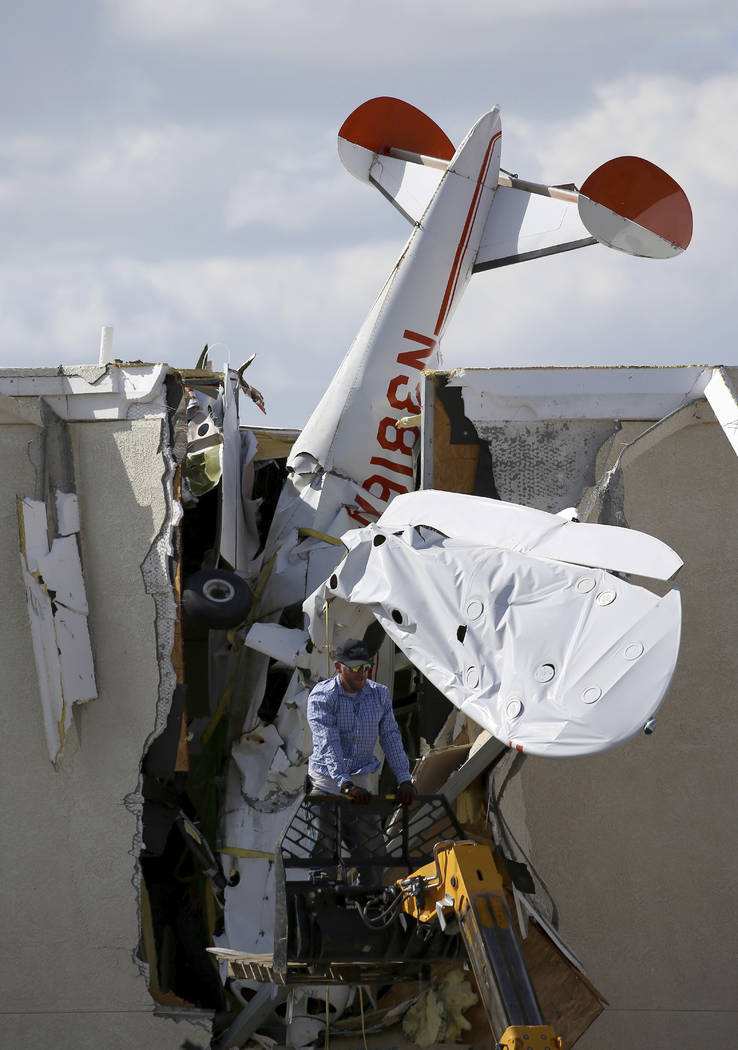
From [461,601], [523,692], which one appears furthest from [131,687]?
[523,692]

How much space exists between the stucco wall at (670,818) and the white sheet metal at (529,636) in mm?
2147

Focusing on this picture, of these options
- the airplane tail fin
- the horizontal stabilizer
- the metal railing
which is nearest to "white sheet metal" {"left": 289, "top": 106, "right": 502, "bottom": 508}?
the horizontal stabilizer

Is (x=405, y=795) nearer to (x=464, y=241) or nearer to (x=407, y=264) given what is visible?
(x=407, y=264)

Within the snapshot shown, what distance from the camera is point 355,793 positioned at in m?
6.10

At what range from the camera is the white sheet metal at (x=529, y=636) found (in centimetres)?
573

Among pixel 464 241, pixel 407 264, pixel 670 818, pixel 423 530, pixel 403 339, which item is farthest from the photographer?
pixel 464 241

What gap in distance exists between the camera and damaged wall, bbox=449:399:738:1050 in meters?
8.43

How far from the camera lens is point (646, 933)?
851 cm

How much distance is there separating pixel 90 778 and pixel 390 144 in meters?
6.59

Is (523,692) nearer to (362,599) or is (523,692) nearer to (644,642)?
(644,642)

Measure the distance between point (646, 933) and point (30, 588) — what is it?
443cm

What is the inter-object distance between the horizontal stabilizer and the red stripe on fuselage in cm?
21

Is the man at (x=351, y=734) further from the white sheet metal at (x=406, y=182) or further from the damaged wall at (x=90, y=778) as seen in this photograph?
the white sheet metal at (x=406, y=182)

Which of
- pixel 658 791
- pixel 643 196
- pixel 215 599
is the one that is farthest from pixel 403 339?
pixel 658 791
